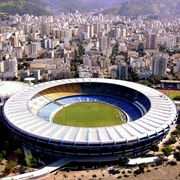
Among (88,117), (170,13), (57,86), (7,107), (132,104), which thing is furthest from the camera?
(170,13)

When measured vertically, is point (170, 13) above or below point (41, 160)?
above

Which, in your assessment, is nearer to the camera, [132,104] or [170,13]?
[132,104]

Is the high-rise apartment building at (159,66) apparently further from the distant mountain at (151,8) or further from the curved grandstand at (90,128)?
the distant mountain at (151,8)

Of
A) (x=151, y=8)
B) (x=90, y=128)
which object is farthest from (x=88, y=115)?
(x=151, y=8)

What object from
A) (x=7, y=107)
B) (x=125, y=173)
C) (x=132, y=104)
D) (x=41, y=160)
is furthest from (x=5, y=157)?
(x=132, y=104)

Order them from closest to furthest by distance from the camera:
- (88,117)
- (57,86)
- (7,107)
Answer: (7,107) < (88,117) < (57,86)

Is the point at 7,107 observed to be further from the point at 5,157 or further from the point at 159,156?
the point at 159,156

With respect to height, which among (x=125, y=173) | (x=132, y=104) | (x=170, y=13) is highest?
(x=170, y=13)

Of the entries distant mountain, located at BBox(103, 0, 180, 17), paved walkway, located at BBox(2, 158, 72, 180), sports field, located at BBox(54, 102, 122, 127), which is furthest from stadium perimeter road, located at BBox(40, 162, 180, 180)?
distant mountain, located at BBox(103, 0, 180, 17)
